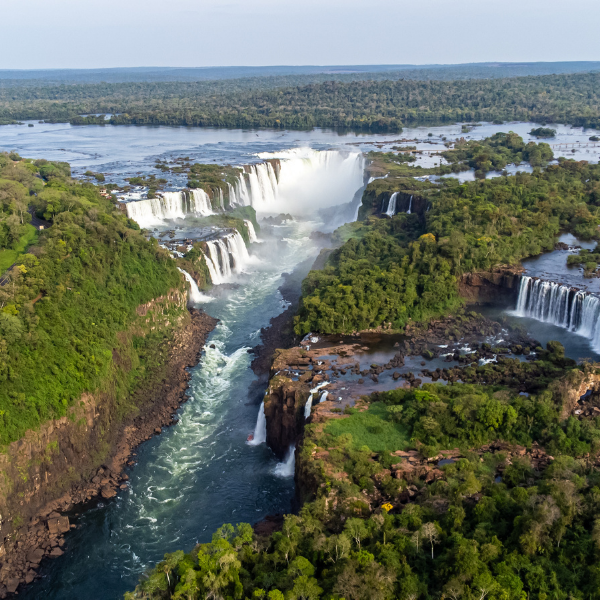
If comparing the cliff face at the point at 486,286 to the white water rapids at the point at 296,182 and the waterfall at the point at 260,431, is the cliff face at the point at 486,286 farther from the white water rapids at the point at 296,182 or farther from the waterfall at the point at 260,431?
the white water rapids at the point at 296,182

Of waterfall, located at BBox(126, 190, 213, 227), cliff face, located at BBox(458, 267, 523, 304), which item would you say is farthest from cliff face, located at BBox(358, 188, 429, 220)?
waterfall, located at BBox(126, 190, 213, 227)

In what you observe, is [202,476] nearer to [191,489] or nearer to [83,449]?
[191,489]

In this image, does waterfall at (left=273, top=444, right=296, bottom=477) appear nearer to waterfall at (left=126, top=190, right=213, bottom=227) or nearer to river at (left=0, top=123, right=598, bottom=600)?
river at (left=0, top=123, right=598, bottom=600)

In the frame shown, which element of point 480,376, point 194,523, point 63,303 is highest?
point 63,303

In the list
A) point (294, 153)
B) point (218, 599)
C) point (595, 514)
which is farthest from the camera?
point (294, 153)

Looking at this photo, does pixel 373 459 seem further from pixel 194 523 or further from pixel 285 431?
pixel 194 523

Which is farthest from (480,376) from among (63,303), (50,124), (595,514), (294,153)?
(50,124)

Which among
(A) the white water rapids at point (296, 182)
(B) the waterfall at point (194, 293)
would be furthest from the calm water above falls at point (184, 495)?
(A) the white water rapids at point (296, 182)

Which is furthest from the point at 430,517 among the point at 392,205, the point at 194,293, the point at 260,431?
the point at 392,205
